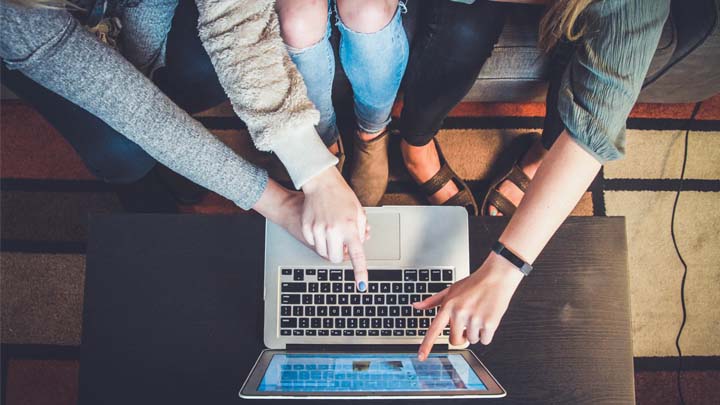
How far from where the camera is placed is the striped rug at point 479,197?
126cm

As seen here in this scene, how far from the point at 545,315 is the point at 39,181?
1434 millimetres

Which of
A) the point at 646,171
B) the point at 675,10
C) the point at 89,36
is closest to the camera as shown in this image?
the point at 89,36

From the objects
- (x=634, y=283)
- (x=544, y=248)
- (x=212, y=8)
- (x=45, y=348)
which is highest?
(x=212, y=8)

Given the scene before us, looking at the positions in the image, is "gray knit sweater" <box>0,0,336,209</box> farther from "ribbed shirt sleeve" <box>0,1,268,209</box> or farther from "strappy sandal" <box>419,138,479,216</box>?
"strappy sandal" <box>419,138,479,216</box>

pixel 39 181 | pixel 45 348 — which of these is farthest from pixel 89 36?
pixel 45 348

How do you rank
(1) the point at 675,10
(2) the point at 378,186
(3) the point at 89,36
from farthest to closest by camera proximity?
(2) the point at 378,186 → (1) the point at 675,10 → (3) the point at 89,36

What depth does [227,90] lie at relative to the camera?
0.73 meters

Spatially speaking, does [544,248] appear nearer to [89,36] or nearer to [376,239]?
[376,239]

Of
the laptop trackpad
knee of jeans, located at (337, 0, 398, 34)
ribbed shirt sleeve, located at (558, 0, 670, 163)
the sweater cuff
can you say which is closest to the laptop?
the laptop trackpad

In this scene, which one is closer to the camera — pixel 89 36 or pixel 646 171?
pixel 89 36

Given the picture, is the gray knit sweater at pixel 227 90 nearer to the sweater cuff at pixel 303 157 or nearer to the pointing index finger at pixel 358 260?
the sweater cuff at pixel 303 157

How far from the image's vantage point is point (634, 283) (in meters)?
1.29

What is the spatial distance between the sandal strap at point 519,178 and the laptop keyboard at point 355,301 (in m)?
0.61

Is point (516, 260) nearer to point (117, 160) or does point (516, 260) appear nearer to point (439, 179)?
point (439, 179)
